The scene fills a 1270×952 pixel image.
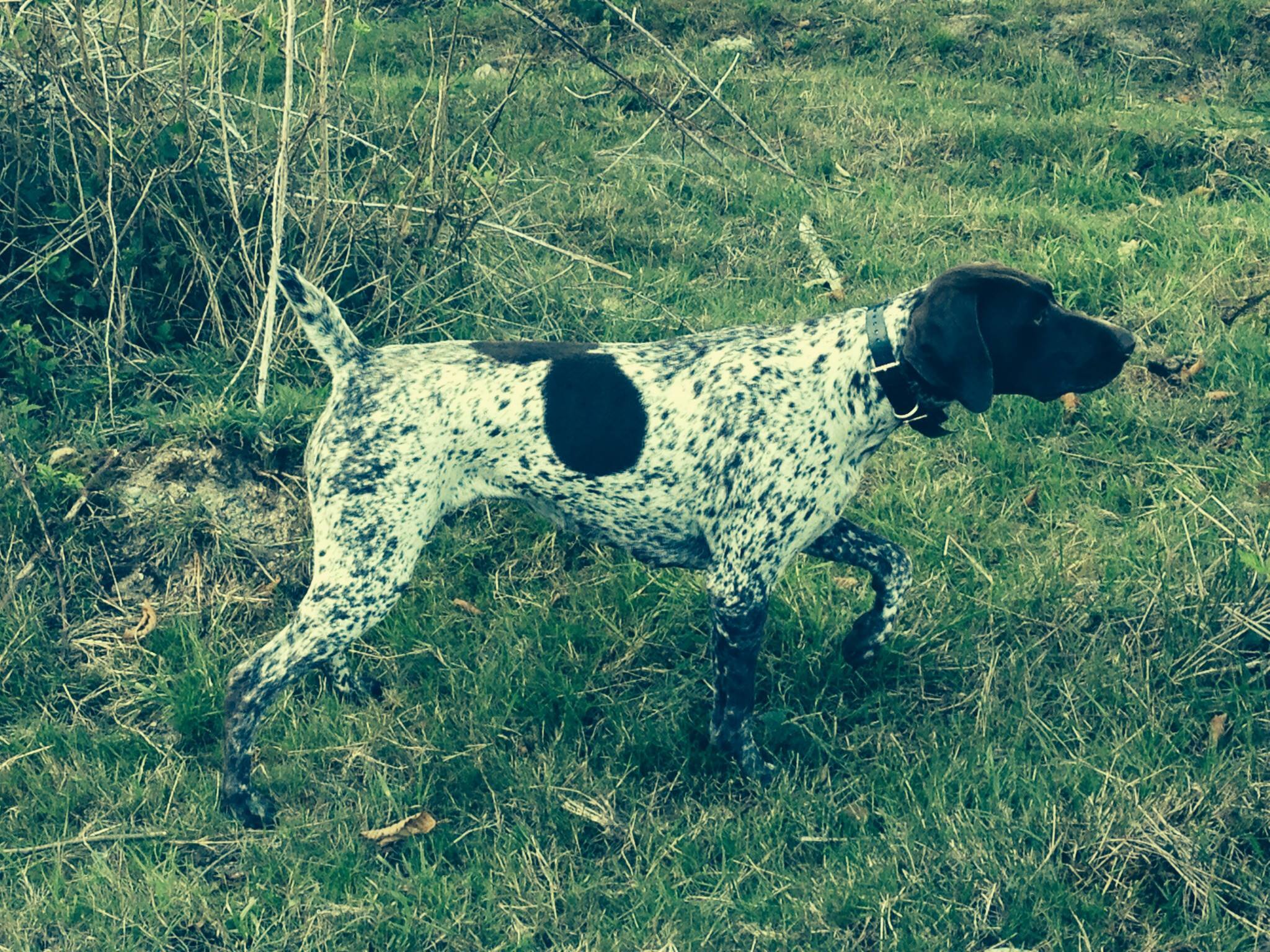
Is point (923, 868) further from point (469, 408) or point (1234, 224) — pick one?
point (1234, 224)

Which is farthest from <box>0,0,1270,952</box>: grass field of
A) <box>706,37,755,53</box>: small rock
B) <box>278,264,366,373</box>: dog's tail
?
<box>706,37,755,53</box>: small rock

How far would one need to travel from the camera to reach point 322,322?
3803 mm

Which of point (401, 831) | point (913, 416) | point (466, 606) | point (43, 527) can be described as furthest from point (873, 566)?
point (43, 527)

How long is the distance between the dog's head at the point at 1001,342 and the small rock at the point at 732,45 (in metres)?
5.76

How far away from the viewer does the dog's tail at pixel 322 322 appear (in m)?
3.75

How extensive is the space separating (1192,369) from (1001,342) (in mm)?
2275

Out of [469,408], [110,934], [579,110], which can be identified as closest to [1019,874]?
[469,408]

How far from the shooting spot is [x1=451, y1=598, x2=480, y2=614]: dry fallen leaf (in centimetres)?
447

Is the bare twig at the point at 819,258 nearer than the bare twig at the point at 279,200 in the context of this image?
No

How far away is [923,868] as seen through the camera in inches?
129

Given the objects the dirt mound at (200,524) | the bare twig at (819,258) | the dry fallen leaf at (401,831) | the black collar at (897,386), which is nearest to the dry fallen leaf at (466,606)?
the dirt mound at (200,524)

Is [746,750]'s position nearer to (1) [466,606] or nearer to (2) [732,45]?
(1) [466,606]

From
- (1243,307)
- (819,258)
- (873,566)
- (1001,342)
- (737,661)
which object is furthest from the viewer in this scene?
(819,258)

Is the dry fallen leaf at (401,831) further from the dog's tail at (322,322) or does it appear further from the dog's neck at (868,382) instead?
the dog's neck at (868,382)
